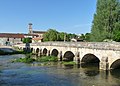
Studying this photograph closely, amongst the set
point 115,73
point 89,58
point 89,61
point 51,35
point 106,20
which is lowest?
point 115,73

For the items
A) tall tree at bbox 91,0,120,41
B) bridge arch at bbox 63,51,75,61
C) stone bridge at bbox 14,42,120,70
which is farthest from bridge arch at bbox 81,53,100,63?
tall tree at bbox 91,0,120,41

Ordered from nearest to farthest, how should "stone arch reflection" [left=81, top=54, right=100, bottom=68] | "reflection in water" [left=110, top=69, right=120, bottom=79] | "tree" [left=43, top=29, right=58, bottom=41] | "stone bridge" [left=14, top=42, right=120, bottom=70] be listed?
"reflection in water" [left=110, top=69, right=120, bottom=79]
"stone bridge" [left=14, top=42, right=120, bottom=70]
"stone arch reflection" [left=81, top=54, right=100, bottom=68]
"tree" [left=43, top=29, right=58, bottom=41]

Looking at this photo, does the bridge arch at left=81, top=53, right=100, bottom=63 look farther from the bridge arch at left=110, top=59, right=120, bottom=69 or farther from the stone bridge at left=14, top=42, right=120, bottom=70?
the bridge arch at left=110, top=59, right=120, bottom=69

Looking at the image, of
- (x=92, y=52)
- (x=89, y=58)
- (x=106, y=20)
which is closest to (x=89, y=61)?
(x=89, y=58)

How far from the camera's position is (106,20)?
57.4m

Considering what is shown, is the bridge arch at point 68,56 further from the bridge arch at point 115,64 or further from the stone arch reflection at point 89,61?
the bridge arch at point 115,64

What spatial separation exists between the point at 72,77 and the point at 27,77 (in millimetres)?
5722

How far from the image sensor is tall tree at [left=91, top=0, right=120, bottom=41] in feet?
187

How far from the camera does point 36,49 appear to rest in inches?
3250

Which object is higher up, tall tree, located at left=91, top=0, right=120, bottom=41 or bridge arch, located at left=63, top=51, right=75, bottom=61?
tall tree, located at left=91, top=0, right=120, bottom=41

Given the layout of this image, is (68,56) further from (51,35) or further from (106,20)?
(51,35)

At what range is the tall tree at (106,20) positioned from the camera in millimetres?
56959

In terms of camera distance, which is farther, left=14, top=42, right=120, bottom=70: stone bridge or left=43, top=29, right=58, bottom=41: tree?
left=43, top=29, right=58, bottom=41: tree

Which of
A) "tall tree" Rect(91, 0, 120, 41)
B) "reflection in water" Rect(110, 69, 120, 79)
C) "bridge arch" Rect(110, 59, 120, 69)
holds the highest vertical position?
"tall tree" Rect(91, 0, 120, 41)
